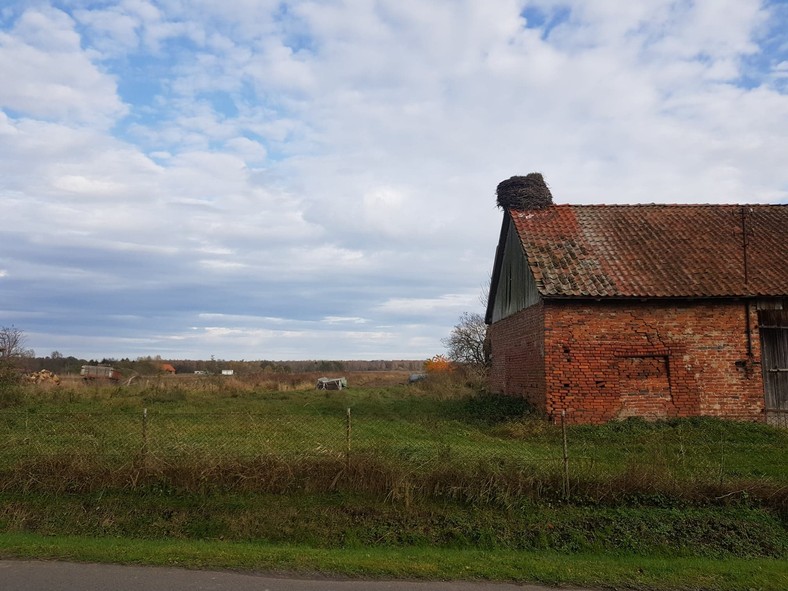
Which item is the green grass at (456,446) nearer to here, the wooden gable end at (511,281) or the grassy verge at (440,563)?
the grassy verge at (440,563)

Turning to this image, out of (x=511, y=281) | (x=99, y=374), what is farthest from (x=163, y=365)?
(x=511, y=281)

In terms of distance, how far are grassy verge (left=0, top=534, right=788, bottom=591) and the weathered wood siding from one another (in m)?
9.41

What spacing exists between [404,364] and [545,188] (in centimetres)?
12317

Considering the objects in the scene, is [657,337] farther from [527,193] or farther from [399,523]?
[399,523]

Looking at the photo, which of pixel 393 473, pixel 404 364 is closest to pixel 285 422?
pixel 393 473

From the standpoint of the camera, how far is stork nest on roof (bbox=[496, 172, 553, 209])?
1911cm

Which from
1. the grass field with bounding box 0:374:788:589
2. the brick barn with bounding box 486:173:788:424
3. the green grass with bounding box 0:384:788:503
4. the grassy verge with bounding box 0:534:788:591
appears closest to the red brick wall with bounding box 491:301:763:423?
the brick barn with bounding box 486:173:788:424

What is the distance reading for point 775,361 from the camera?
15.0 metres

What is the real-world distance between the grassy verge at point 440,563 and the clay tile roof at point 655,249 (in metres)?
8.95

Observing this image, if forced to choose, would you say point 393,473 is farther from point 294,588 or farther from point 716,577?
point 716,577

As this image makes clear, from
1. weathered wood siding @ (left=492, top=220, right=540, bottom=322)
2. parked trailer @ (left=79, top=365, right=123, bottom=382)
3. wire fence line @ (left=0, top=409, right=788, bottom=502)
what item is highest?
weathered wood siding @ (left=492, top=220, right=540, bottom=322)

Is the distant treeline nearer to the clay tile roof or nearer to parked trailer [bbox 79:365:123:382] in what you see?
parked trailer [bbox 79:365:123:382]

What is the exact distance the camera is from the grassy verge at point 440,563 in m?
5.73

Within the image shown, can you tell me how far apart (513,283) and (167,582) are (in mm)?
14508
